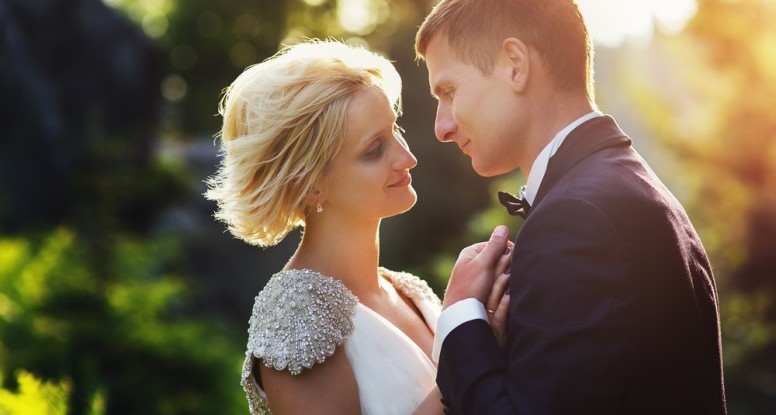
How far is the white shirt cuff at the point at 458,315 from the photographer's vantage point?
2540mm

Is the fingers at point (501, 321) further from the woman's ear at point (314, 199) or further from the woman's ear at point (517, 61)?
the woman's ear at point (314, 199)

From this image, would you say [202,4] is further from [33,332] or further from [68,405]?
[68,405]

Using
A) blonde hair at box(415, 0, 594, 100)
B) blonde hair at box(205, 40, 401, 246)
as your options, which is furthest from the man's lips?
blonde hair at box(415, 0, 594, 100)

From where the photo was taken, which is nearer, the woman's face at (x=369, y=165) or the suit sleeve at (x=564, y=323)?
the suit sleeve at (x=564, y=323)

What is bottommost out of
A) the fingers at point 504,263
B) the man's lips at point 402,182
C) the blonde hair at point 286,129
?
the fingers at point 504,263

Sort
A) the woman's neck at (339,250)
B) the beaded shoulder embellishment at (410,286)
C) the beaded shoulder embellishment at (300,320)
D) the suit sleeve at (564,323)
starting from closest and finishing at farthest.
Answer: the suit sleeve at (564,323), the beaded shoulder embellishment at (300,320), the woman's neck at (339,250), the beaded shoulder embellishment at (410,286)

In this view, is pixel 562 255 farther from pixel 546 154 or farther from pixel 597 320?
pixel 546 154

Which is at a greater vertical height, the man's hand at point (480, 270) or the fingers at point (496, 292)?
the man's hand at point (480, 270)

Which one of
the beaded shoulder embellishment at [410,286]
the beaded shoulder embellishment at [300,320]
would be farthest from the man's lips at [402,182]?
the beaded shoulder embellishment at [410,286]

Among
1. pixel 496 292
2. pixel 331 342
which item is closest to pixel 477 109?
pixel 496 292

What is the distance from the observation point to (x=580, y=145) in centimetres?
264

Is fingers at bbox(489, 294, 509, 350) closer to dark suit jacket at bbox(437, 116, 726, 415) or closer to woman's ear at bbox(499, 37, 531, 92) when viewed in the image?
dark suit jacket at bbox(437, 116, 726, 415)

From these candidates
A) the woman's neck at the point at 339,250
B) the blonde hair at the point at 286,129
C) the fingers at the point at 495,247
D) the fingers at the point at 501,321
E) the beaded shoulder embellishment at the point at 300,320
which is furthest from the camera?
the woman's neck at the point at 339,250

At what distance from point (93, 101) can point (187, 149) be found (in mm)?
5686
